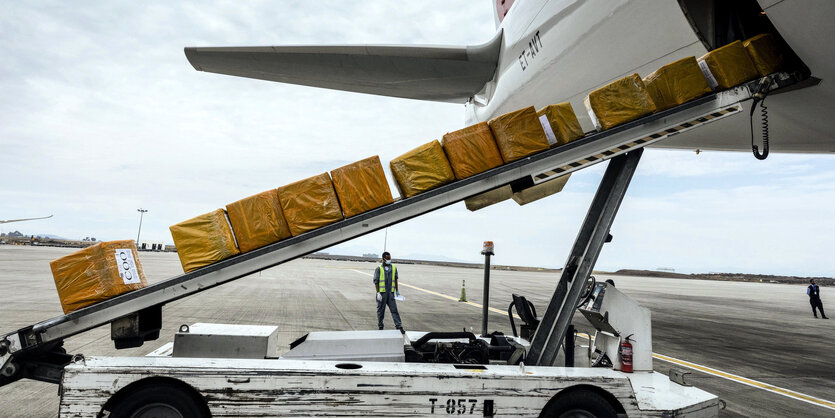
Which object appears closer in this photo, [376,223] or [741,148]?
[376,223]

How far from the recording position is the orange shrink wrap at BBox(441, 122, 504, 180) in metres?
4.88

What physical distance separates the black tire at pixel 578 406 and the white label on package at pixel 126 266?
157 inches

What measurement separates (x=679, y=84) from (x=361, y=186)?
3684mm

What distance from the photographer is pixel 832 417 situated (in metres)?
6.11

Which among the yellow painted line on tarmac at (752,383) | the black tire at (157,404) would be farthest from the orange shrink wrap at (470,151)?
the yellow painted line on tarmac at (752,383)

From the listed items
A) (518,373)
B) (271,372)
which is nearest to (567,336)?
(518,373)

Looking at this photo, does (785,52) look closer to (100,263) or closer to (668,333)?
(100,263)

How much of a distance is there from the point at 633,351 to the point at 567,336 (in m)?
0.71

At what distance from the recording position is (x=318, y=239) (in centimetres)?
465

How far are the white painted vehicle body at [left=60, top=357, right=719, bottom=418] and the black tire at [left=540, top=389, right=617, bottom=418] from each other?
0.29 ft

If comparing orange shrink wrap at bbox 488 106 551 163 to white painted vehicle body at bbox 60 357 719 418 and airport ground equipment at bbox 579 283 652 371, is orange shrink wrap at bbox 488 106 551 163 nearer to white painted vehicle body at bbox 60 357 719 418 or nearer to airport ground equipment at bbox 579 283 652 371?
airport ground equipment at bbox 579 283 652 371

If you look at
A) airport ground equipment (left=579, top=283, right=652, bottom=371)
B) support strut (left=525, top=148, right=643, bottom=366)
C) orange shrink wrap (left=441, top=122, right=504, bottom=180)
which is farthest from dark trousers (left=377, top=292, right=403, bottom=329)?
orange shrink wrap (left=441, top=122, right=504, bottom=180)

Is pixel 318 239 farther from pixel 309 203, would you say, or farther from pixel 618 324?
pixel 618 324

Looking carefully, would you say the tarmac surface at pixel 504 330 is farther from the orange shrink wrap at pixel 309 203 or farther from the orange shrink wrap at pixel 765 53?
the orange shrink wrap at pixel 765 53
